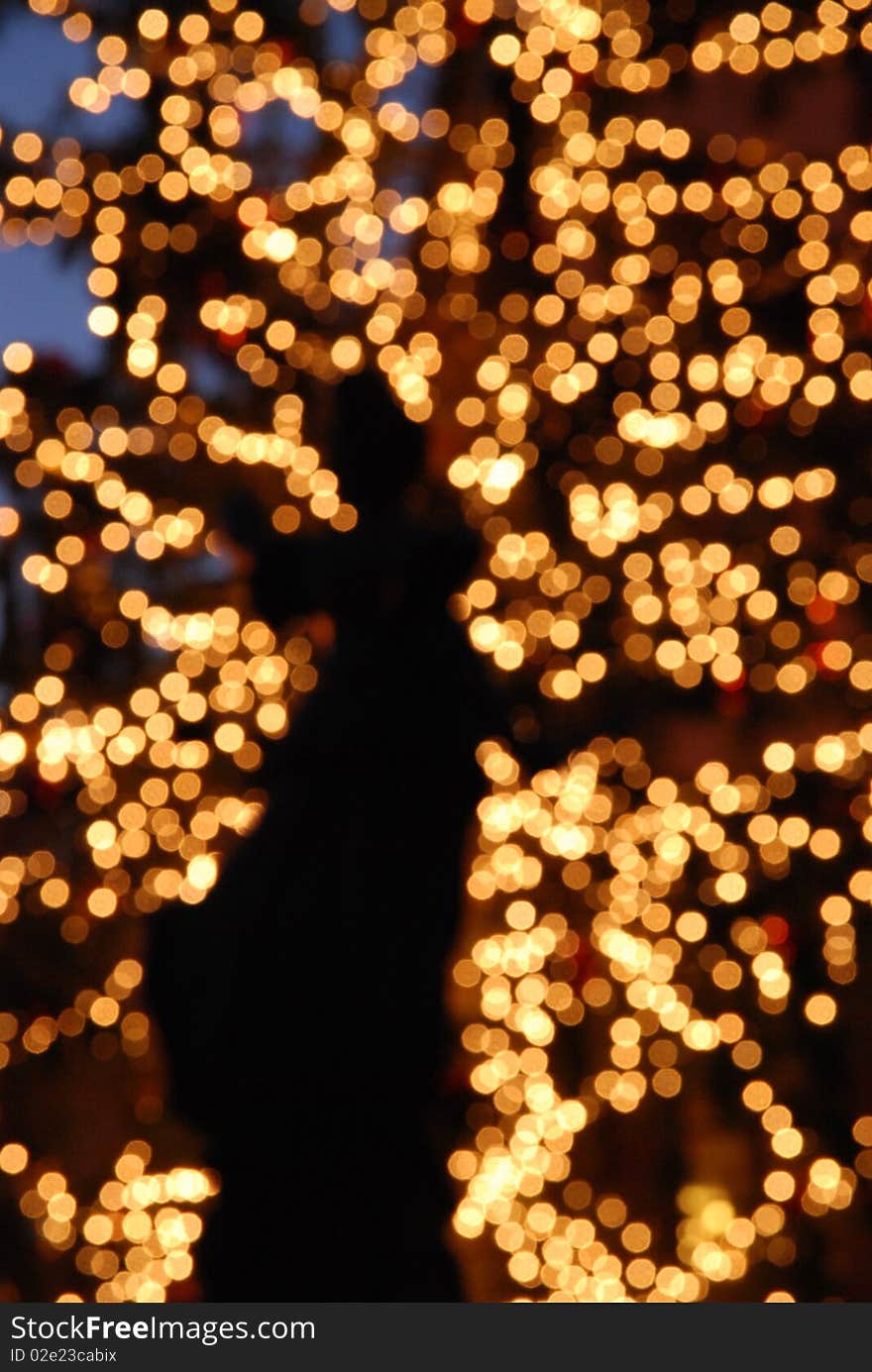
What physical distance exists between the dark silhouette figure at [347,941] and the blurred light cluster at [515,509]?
7.08 ft

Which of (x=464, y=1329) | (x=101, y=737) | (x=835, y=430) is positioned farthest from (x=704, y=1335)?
(x=835, y=430)

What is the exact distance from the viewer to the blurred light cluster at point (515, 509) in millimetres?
4777

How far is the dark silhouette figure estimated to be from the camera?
225 centimetres

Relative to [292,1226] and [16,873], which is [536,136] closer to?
[16,873]

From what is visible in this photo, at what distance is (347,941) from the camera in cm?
227

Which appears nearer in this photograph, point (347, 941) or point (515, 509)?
point (347, 941)

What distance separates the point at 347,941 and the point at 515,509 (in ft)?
9.53

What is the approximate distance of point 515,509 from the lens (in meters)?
4.99

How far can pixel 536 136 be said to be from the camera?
5172 mm

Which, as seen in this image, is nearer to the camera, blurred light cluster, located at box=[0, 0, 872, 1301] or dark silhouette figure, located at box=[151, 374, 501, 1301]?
dark silhouette figure, located at box=[151, 374, 501, 1301]

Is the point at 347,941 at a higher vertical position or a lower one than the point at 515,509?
higher

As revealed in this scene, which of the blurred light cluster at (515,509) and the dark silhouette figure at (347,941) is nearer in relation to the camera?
the dark silhouette figure at (347,941)

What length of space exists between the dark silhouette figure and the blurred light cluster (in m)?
2.16

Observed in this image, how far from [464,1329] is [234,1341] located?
390 millimetres
